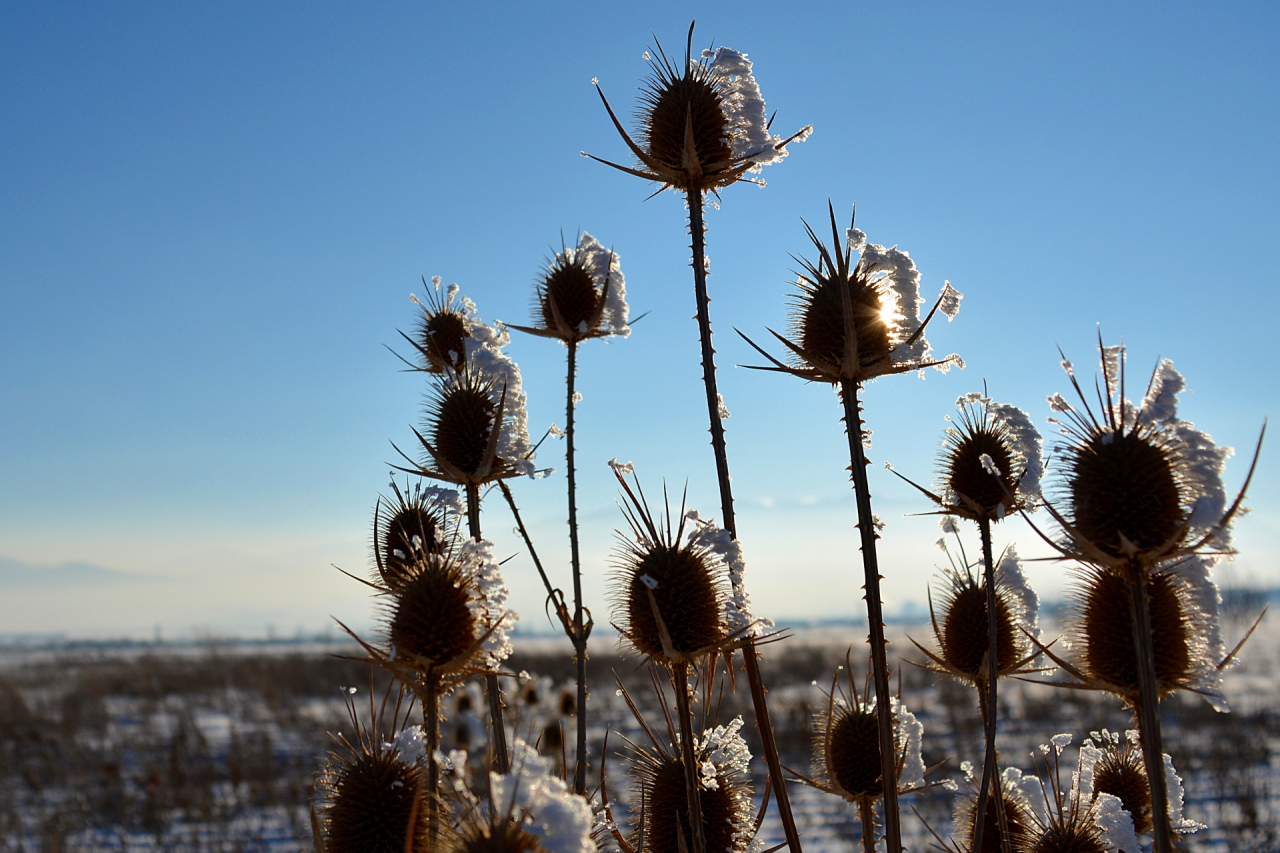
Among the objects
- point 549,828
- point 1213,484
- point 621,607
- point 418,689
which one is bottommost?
point 549,828

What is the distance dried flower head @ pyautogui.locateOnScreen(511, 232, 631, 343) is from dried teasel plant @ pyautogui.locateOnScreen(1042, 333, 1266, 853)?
178cm

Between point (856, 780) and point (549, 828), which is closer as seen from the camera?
point (549, 828)

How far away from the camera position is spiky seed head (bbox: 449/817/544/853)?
4.00 ft

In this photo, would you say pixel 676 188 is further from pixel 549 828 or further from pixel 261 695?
pixel 261 695

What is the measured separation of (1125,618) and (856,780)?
1028 millimetres

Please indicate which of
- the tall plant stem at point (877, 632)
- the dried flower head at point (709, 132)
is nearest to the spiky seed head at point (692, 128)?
the dried flower head at point (709, 132)

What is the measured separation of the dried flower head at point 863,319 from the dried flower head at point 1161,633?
717mm

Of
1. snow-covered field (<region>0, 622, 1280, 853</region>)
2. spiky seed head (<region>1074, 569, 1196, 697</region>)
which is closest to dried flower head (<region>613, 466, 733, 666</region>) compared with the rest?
spiky seed head (<region>1074, 569, 1196, 697</region>)

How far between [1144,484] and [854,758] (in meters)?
1.36

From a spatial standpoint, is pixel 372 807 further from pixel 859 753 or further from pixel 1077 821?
pixel 1077 821

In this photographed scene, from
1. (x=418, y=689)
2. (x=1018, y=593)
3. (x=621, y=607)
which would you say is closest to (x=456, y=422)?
(x=621, y=607)

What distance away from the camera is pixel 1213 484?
5.72 feet

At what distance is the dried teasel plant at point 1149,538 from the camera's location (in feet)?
5.40

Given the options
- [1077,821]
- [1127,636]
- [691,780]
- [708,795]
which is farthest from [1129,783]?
[691,780]
